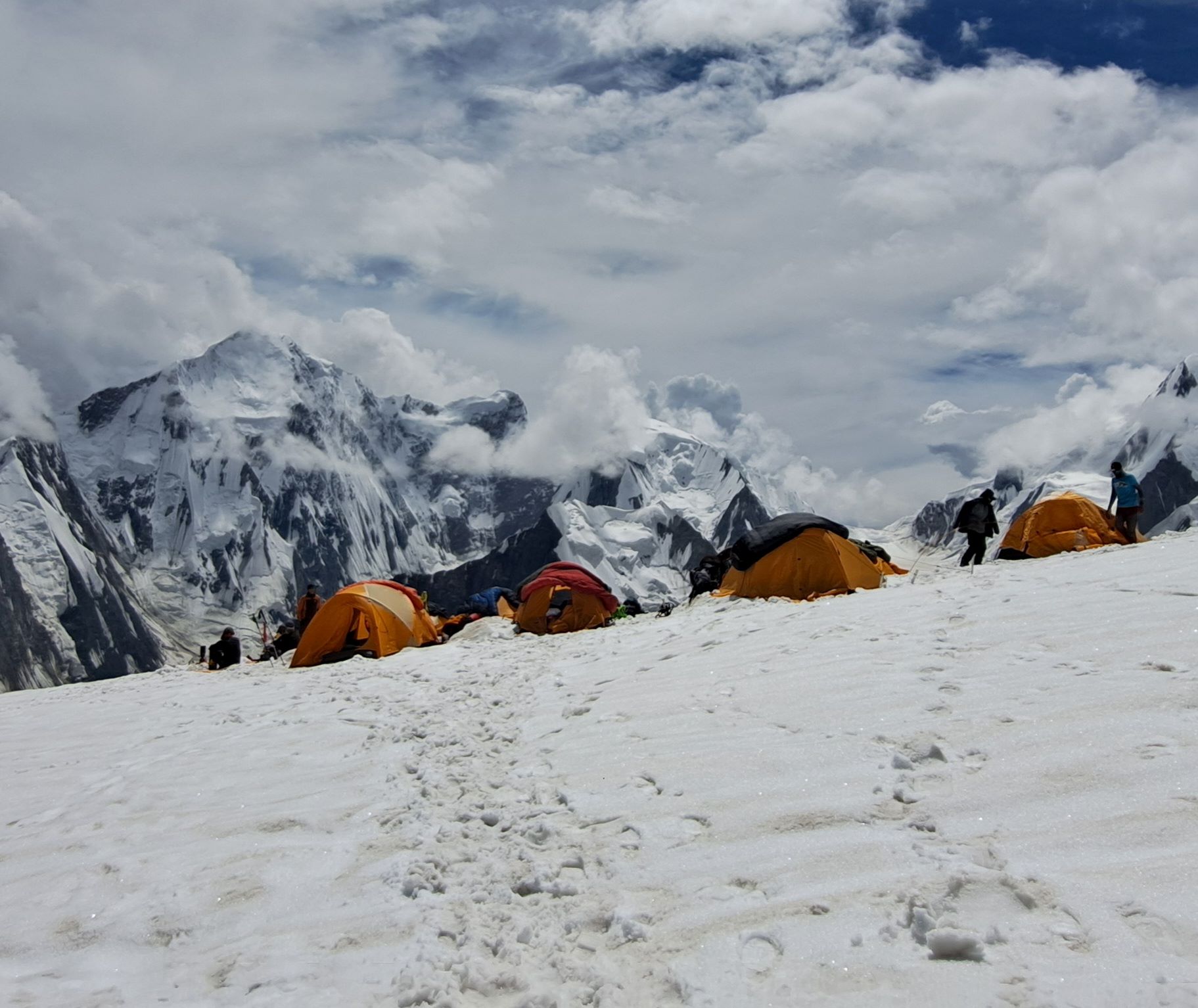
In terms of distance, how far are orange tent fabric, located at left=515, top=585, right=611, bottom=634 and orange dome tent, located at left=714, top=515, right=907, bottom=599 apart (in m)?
3.70

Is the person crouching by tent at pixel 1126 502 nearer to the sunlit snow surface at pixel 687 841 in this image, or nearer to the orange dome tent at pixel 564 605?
the sunlit snow surface at pixel 687 841

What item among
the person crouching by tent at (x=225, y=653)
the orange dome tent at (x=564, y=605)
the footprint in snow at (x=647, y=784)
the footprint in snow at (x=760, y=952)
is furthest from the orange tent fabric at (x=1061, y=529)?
the person crouching by tent at (x=225, y=653)

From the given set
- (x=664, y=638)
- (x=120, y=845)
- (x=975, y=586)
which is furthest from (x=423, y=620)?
(x=120, y=845)

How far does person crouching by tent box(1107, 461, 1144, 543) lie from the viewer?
20.2 meters

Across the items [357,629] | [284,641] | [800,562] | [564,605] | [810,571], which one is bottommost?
[284,641]

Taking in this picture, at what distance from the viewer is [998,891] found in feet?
14.9

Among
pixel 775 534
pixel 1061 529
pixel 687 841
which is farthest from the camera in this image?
pixel 1061 529

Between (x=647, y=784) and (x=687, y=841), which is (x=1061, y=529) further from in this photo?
(x=687, y=841)

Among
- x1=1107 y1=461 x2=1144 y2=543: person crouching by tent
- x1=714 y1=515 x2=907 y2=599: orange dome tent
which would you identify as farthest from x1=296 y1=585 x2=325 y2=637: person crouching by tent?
x1=1107 y1=461 x2=1144 y2=543: person crouching by tent

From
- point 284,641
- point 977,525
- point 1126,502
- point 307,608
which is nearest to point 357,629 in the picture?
point 307,608

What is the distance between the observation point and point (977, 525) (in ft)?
73.3

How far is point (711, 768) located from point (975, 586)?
8967mm

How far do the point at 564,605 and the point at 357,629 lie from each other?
206 inches

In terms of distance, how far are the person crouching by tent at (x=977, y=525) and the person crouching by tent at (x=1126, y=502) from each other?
8.96 feet
